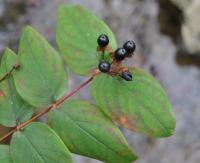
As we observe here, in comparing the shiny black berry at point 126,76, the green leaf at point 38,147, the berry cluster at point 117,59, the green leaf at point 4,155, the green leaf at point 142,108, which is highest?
the berry cluster at point 117,59

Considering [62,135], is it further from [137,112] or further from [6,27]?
[6,27]

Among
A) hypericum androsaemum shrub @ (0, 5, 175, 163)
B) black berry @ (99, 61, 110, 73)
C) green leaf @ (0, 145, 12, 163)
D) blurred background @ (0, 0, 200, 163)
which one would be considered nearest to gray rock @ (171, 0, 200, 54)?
blurred background @ (0, 0, 200, 163)

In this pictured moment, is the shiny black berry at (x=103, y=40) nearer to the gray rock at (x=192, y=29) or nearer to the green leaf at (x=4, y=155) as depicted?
the green leaf at (x=4, y=155)

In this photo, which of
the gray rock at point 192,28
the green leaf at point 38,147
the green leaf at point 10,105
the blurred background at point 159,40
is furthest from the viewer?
the gray rock at point 192,28

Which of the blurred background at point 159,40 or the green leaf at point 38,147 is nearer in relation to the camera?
the green leaf at point 38,147

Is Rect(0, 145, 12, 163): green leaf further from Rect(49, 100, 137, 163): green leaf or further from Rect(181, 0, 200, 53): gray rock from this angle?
Rect(181, 0, 200, 53): gray rock

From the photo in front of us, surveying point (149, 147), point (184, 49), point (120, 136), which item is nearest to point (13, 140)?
point (120, 136)

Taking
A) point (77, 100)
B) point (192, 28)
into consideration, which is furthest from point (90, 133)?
point (192, 28)

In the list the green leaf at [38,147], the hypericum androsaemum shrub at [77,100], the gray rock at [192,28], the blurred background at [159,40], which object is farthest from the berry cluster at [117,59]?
the gray rock at [192,28]
